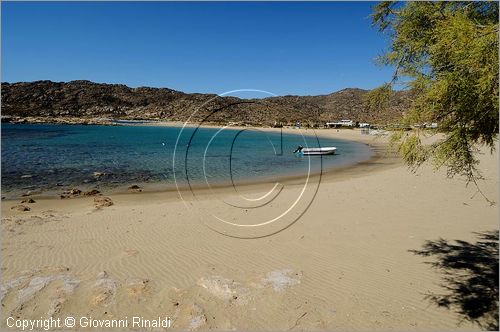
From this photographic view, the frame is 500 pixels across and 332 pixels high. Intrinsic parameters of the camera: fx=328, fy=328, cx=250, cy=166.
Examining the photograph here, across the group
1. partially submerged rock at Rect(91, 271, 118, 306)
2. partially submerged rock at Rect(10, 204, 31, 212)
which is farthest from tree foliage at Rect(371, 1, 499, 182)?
partially submerged rock at Rect(10, 204, 31, 212)

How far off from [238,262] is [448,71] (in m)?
6.81

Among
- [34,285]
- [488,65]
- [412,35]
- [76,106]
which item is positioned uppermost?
[76,106]

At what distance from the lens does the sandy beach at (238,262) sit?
22.4 feet

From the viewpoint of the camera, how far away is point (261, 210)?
14.9 metres

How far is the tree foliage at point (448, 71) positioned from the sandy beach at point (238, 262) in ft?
11.2

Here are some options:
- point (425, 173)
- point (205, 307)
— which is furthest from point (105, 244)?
point (425, 173)

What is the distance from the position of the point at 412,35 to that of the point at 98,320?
8.92 meters

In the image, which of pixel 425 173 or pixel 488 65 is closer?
pixel 488 65

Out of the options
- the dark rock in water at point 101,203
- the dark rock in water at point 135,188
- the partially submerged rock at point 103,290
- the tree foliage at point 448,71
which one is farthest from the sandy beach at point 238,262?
the dark rock in water at point 135,188

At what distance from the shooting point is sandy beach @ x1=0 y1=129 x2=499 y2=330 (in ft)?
22.4

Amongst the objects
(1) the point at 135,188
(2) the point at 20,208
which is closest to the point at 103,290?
(2) the point at 20,208

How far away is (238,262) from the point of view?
366 inches

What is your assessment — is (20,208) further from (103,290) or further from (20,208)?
(103,290)

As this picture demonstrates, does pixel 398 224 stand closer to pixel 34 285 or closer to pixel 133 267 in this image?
pixel 133 267
